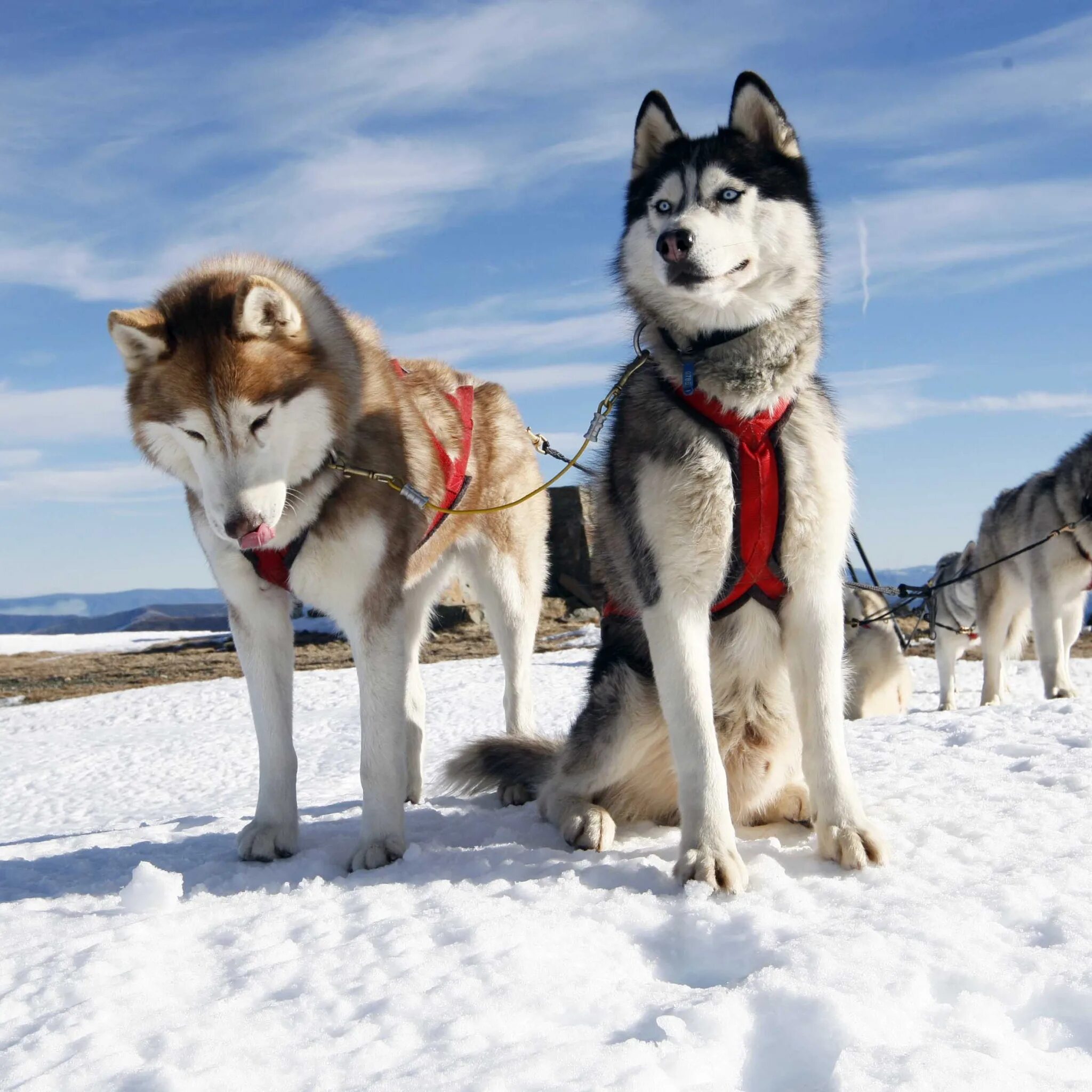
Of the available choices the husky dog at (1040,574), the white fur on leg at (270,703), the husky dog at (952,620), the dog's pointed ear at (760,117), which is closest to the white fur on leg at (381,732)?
the white fur on leg at (270,703)

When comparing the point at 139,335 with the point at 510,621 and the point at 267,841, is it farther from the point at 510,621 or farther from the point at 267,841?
the point at 510,621

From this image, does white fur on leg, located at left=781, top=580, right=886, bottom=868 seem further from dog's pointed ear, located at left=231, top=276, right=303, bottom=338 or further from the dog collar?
dog's pointed ear, located at left=231, top=276, right=303, bottom=338

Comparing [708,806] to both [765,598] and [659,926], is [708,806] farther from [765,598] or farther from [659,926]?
[765,598]

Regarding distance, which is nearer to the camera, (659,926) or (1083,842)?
(659,926)

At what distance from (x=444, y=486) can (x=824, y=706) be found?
5.38 feet

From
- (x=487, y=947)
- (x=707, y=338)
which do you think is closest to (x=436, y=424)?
(x=707, y=338)

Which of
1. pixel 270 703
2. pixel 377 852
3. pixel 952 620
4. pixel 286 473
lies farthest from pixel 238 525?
pixel 952 620

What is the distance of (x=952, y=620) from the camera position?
31.4ft

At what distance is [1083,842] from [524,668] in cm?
227

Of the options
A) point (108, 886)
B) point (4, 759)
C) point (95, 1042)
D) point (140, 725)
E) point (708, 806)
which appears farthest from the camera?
point (140, 725)

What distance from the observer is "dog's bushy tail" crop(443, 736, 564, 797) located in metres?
3.92

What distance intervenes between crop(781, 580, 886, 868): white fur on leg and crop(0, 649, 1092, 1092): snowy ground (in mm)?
127

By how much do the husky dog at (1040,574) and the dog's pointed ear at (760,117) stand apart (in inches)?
216

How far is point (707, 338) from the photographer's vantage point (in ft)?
9.43
